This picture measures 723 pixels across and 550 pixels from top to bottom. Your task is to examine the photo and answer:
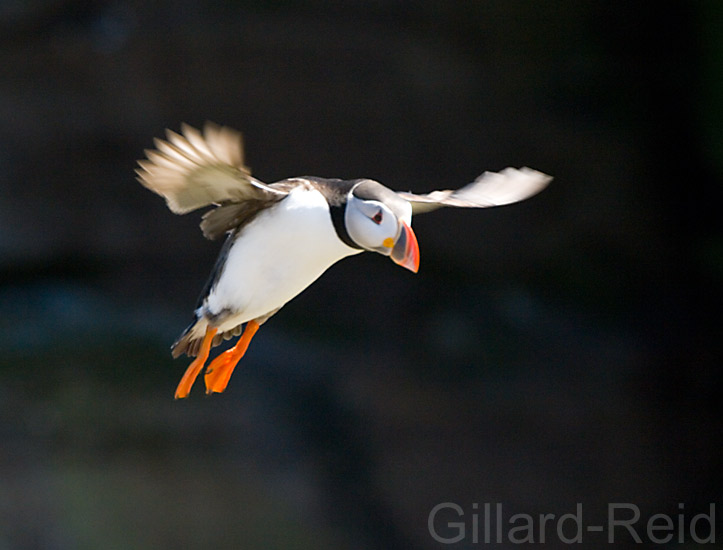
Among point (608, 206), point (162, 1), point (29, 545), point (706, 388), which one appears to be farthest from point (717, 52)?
point (29, 545)

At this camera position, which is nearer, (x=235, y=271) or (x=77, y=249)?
(x=235, y=271)

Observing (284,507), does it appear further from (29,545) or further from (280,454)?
(29,545)

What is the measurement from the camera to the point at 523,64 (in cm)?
556

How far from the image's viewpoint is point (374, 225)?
6.26ft

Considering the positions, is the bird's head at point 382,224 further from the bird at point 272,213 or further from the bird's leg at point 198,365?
the bird's leg at point 198,365

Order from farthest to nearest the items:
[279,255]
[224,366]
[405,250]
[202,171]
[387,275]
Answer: [387,275] < [224,366] < [279,255] < [202,171] < [405,250]

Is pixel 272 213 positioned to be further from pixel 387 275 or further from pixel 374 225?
pixel 387 275

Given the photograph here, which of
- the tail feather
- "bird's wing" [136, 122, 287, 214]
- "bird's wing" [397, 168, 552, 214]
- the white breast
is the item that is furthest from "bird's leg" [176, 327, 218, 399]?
"bird's wing" [397, 168, 552, 214]

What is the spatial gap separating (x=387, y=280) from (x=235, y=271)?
11.1ft

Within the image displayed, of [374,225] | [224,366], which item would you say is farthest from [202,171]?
[224,366]

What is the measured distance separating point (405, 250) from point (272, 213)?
43 centimetres

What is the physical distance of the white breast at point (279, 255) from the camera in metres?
2.10

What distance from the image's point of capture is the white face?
6.22ft

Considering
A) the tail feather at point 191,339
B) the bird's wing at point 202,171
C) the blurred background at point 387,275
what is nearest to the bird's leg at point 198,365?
the tail feather at point 191,339
